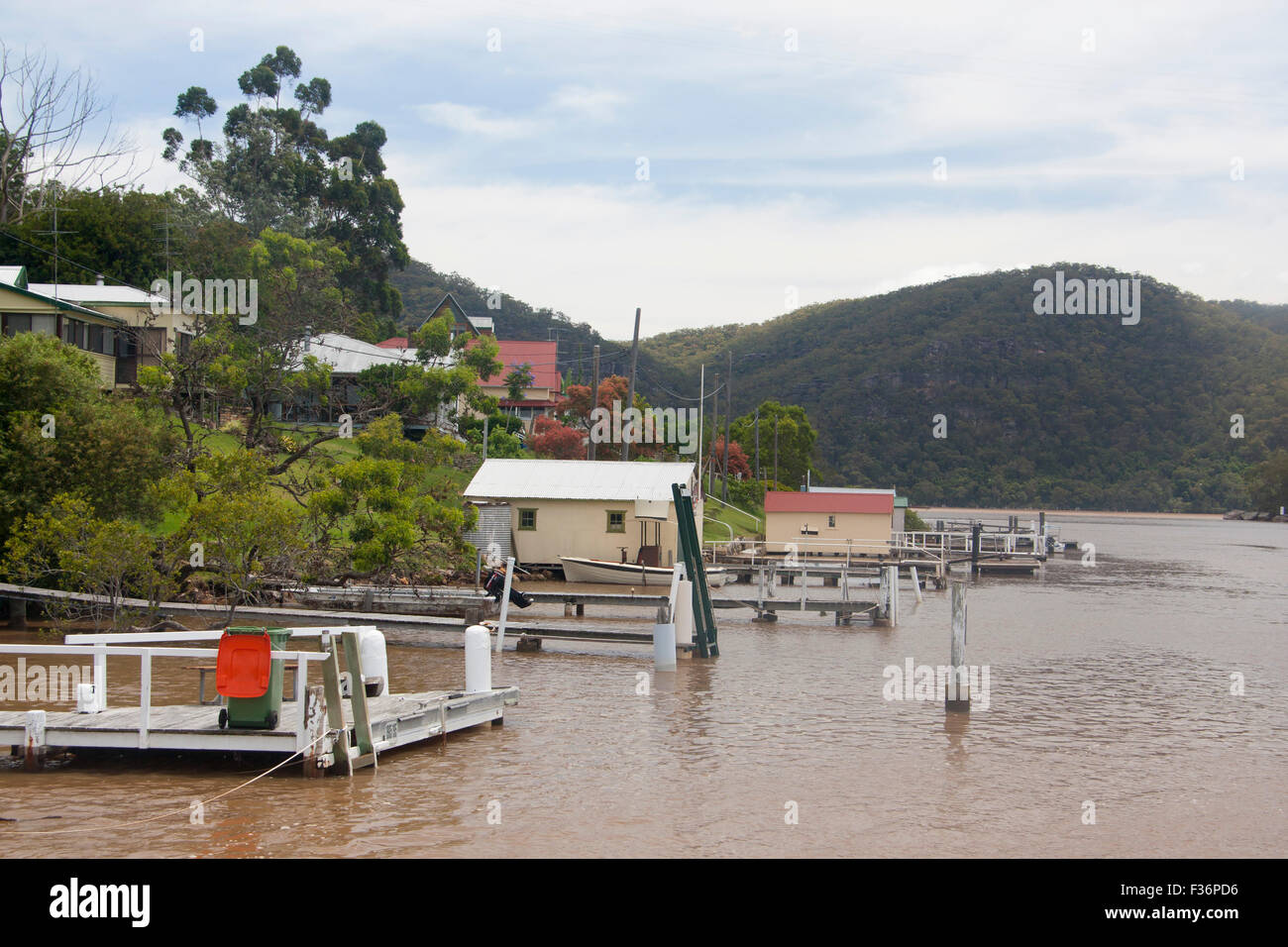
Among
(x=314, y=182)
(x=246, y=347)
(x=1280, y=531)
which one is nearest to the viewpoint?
(x=246, y=347)

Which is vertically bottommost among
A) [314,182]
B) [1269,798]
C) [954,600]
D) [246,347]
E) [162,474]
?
[1269,798]

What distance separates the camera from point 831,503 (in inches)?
2021

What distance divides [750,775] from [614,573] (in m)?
27.2

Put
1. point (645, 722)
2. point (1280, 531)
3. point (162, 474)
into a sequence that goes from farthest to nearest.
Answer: point (1280, 531), point (162, 474), point (645, 722)

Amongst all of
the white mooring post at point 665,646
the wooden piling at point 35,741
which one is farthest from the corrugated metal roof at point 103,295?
the wooden piling at point 35,741

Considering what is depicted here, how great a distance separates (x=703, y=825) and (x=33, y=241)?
56.6 metres

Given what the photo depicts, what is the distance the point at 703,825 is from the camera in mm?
11344

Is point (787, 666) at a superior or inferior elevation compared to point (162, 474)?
inferior

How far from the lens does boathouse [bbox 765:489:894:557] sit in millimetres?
51062

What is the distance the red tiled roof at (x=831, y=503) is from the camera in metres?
51.3

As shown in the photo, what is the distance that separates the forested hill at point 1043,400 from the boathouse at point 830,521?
319 ft

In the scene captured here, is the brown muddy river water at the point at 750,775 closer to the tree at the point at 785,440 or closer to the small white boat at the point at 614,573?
the small white boat at the point at 614,573
